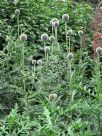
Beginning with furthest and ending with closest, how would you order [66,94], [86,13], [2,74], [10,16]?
[86,13] < [10,16] < [2,74] < [66,94]

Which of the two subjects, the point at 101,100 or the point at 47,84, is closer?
the point at 101,100

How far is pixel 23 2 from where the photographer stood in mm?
4871

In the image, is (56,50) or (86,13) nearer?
(56,50)

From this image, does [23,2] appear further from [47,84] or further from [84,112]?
[84,112]

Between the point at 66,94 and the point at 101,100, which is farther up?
the point at 101,100

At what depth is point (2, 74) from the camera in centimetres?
245

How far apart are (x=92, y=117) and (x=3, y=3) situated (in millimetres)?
3195

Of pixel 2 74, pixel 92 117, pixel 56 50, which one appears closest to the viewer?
pixel 92 117

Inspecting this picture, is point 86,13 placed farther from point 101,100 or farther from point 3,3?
point 101,100

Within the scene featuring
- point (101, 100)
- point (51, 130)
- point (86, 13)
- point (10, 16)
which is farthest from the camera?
point (86, 13)

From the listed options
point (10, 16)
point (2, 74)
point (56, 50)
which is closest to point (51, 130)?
point (2, 74)

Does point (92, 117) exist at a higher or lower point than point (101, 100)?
lower

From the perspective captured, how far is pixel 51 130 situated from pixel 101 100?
30 cm

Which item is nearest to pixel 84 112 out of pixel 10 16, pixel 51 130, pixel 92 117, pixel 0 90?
pixel 92 117
